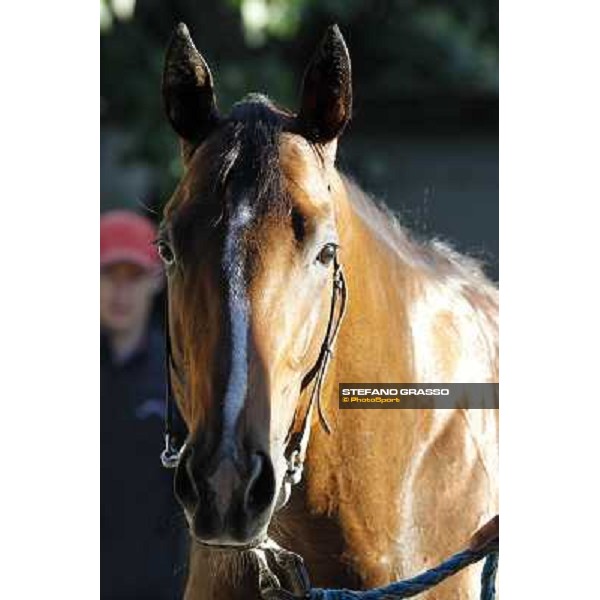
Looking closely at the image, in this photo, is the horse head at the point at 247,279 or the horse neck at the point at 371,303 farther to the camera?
the horse neck at the point at 371,303

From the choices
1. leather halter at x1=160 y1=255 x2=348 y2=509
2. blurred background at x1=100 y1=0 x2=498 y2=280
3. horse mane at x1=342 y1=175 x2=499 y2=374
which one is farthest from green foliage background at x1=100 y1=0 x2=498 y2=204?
leather halter at x1=160 y1=255 x2=348 y2=509

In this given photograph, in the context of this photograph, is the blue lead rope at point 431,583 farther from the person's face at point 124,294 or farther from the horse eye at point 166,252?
the person's face at point 124,294

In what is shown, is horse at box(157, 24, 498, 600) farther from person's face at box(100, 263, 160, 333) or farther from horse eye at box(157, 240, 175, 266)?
person's face at box(100, 263, 160, 333)

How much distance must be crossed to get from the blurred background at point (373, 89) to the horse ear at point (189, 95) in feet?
1.83

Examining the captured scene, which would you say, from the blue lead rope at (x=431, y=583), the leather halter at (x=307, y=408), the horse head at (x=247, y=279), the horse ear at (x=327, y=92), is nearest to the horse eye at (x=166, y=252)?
the horse head at (x=247, y=279)

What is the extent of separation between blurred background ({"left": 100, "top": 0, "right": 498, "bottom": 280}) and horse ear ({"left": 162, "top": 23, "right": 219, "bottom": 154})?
56 cm

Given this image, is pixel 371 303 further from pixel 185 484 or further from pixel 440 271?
pixel 185 484

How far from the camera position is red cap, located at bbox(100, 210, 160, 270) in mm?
3029

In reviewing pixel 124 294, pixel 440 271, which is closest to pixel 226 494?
pixel 440 271

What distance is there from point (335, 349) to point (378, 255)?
25 centimetres

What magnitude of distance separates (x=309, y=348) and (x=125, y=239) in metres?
1.04

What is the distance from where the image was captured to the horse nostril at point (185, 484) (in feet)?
6.37
